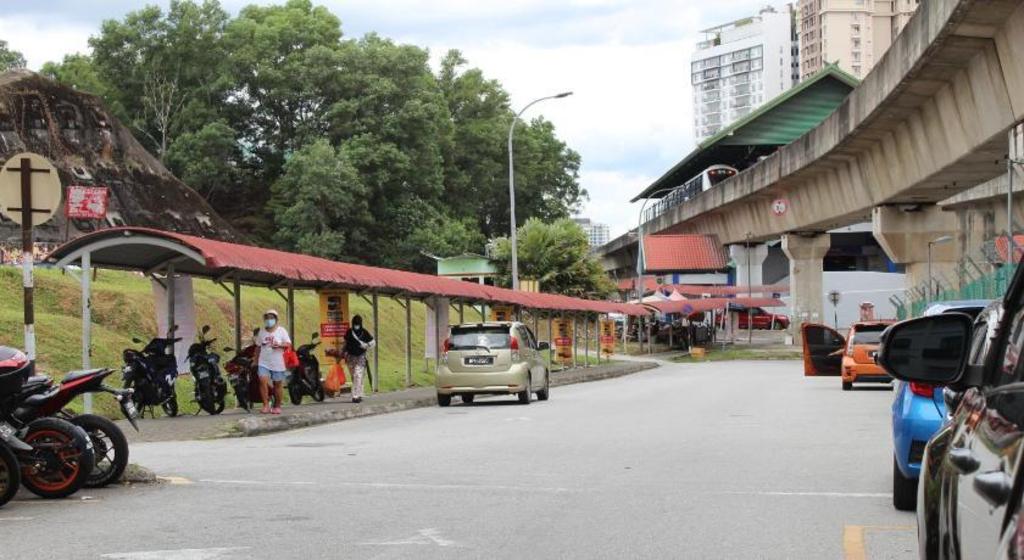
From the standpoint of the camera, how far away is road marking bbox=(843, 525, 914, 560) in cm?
780

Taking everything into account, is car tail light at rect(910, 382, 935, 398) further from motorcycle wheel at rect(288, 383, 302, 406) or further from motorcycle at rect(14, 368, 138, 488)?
motorcycle wheel at rect(288, 383, 302, 406)

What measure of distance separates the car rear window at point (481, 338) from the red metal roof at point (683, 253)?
125 ft

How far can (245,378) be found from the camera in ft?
70.3

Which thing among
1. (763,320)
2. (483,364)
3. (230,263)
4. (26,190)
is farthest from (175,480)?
(763,320)

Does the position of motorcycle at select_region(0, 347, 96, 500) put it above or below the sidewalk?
above

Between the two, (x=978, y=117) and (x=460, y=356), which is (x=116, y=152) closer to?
(x=460, y=356)

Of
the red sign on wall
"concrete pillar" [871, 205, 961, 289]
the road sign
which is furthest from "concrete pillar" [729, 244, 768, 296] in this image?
the road sign

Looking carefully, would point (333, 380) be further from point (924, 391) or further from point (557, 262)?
→ point (557, 262)

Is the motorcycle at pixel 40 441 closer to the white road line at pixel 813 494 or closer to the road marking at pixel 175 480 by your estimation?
the road marking at pixel 175 480

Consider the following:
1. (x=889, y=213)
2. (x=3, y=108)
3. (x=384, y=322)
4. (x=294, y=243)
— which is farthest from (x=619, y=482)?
(x=294, y=243)

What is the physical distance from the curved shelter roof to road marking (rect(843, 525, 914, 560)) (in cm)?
1136

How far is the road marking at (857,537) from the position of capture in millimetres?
7803

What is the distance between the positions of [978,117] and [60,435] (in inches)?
743

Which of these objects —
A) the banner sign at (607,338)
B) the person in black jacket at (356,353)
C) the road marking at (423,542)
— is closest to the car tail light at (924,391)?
the road marking at (423,542)
